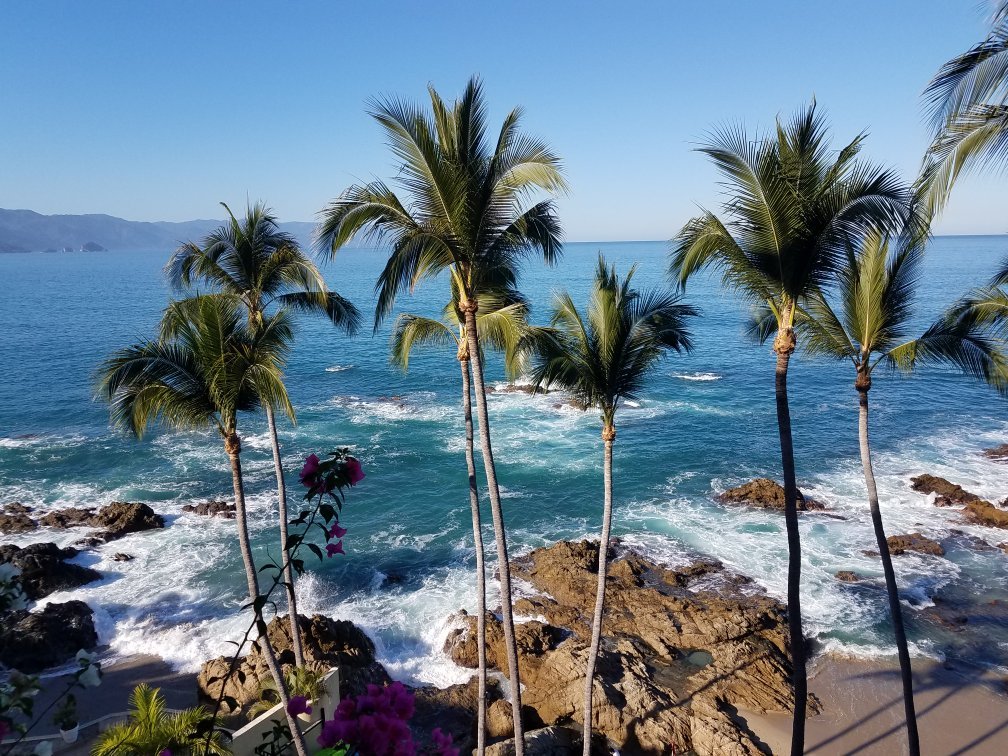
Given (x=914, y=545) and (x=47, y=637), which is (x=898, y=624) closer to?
(x=914, y=545)

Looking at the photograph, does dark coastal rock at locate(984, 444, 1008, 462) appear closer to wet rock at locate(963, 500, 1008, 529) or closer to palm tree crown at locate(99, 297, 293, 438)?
wet rock at locate(963, 500, 1008, 529)

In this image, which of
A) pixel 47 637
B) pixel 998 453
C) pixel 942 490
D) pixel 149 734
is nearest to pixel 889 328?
pixel 149 734

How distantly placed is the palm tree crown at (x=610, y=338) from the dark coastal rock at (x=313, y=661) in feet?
32.5

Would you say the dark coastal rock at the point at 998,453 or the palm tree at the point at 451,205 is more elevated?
the palm tree at the point at 451,205

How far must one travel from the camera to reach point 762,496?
28922mm

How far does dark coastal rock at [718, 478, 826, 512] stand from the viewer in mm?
28438

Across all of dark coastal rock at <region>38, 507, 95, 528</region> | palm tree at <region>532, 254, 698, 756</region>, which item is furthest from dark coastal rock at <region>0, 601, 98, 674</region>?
palm tree at <region>532, 254, 698, 756</region>

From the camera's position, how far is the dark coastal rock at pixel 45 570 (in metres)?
22.4

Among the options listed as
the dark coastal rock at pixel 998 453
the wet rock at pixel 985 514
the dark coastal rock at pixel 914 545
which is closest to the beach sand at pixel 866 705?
the dark coastal rock at pixel 914 545

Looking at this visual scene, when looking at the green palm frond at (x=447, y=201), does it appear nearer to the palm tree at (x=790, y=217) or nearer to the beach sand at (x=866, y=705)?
the palm tree at (x=790, y=217)

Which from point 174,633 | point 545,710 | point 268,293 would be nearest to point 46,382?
point 174,633

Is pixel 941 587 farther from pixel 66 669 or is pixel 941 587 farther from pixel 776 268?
pixel 66 669

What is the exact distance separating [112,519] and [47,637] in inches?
348

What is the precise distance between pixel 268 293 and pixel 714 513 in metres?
21.8
